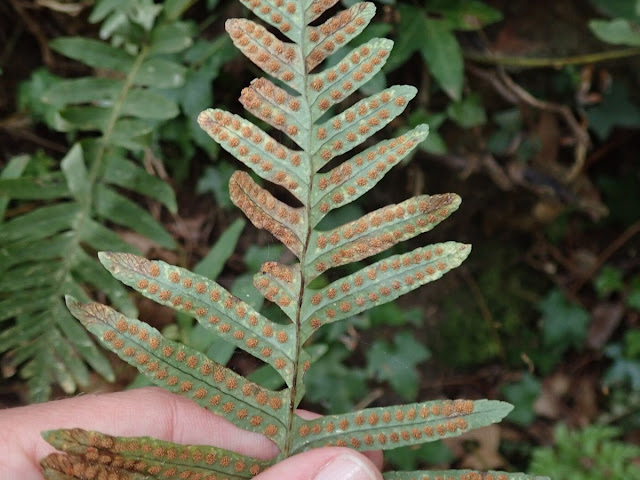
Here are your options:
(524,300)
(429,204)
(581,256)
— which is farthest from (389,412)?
(581,256)

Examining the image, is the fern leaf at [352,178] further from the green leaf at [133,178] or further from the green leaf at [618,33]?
the green leaf at [618,33]

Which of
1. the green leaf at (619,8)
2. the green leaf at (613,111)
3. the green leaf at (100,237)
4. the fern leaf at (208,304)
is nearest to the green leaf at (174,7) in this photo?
the green leaf at (100,237)

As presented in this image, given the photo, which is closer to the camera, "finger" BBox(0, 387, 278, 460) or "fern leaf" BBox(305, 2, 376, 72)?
"fern leaf" BBox(305, 2, 376, 72)

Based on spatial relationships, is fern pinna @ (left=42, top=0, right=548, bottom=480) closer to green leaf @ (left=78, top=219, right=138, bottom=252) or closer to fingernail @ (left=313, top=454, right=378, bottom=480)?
fingernail @ (left=313, top=454, right=378, bottom=480)

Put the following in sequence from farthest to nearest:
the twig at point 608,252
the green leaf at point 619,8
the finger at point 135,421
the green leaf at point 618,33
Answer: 1. the twig at point 608,252
2. the green leaf at point 619,8
3. the green leaf at point 618,33
4. the finger at point 135,421

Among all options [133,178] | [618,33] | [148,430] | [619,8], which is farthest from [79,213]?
[619,8]

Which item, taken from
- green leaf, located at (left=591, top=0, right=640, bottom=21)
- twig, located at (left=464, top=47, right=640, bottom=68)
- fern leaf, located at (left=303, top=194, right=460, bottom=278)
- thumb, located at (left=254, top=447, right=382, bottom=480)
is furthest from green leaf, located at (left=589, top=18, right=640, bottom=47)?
thumb, located at (left=254, top=447, right=382, bottom=480)
